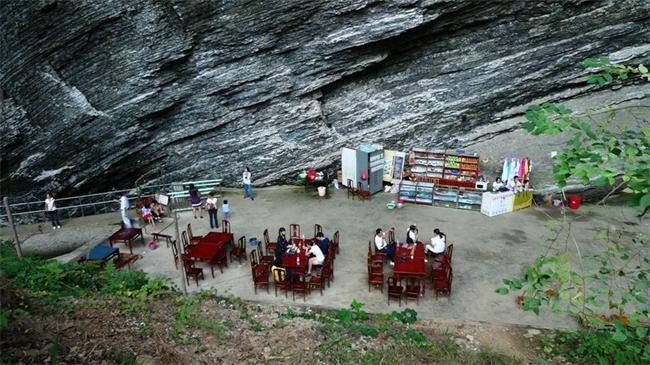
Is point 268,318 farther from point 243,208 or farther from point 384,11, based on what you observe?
point 384,11

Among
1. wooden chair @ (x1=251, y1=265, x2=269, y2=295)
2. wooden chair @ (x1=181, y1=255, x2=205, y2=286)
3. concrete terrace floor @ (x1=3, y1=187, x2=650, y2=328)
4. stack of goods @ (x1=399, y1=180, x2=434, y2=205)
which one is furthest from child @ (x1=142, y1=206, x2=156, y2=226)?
stack of goods @ (x1=399, y1=180, x2=434, y2=205)

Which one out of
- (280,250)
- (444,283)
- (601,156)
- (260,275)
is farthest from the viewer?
(280,250)

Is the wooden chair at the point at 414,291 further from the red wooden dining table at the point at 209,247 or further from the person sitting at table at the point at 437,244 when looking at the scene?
the red wooden dining table at the point at 209,247

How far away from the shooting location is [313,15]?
17.3m

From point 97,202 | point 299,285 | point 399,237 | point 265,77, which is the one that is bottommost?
point 399,237

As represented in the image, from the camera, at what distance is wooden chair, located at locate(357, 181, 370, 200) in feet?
60.7

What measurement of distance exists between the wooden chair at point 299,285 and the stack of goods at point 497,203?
8154 mm

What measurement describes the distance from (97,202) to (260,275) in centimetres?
1079

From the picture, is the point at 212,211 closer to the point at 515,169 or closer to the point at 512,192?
the point at 512,192

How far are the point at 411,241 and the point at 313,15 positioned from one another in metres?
9.41

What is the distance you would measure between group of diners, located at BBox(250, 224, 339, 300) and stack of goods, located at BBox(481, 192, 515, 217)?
22.0 ft

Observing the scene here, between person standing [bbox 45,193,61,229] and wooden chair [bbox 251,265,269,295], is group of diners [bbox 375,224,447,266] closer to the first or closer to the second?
wooden chair [bbox 251,265,269,295]

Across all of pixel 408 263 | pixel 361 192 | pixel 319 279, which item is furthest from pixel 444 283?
pixel 361 192

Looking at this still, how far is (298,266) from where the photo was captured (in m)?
12.0
